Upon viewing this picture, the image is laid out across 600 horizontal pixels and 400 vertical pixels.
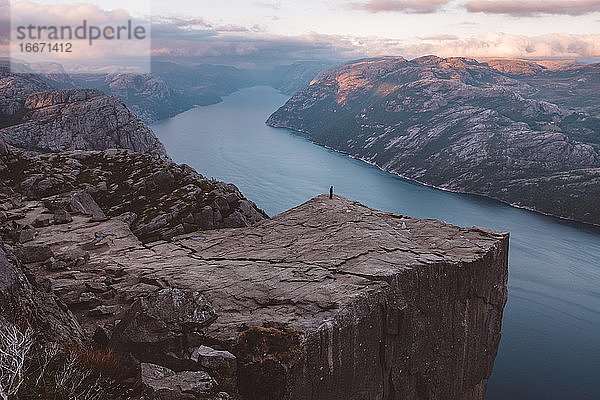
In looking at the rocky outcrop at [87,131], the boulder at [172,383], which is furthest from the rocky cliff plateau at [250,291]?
the rocky outcrop at [87,131]

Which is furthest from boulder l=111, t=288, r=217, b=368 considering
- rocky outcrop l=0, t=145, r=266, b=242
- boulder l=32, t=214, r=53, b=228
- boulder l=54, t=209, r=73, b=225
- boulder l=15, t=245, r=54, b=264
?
boulder l=54, t=209, r=73, b=225

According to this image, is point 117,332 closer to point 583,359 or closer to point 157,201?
point 157,201

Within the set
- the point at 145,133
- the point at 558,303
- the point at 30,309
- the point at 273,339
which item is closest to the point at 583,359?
the point at 558,303

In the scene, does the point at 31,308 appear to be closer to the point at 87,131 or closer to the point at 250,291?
the point at 250,291

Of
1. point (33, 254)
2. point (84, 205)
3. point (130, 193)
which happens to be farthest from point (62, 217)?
point (130, 193)

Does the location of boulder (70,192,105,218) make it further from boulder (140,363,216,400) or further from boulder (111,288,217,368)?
boulder (140,363,216,400)

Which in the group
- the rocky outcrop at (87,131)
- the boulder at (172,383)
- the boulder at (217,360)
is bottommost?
the rocky outcrop at (87,131)

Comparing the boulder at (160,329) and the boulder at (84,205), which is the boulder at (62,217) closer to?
the boulder at (84,205)
